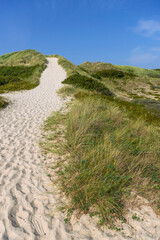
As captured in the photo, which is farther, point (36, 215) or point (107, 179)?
point (107, 179)

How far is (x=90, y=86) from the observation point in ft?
54.9

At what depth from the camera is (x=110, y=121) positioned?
6.17m

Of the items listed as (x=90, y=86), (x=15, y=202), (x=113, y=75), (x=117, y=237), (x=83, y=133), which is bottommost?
(x=117, y=237)

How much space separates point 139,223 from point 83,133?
9.59 ft

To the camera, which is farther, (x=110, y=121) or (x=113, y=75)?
(x=113, y=75)

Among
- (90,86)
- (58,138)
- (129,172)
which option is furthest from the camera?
(90,86)

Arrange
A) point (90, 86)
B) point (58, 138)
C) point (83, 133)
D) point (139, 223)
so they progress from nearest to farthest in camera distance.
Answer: point (139, 223) → point (83, 133) → point (58, 138) → point (90, 86)

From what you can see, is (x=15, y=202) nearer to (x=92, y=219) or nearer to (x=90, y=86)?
(x=92, y=219)

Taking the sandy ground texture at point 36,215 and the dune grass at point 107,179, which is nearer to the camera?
the sandy ground texture at point 36,215

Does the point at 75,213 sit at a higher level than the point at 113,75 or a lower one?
lower

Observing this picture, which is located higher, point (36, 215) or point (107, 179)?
point (107, 179)

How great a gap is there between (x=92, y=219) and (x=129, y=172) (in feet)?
4.27

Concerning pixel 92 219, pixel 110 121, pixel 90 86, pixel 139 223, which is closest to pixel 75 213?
pixel 92 219

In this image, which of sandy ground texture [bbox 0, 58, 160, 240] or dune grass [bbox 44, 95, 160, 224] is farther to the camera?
dune grass [bbox 44, 95, 160, 224]
